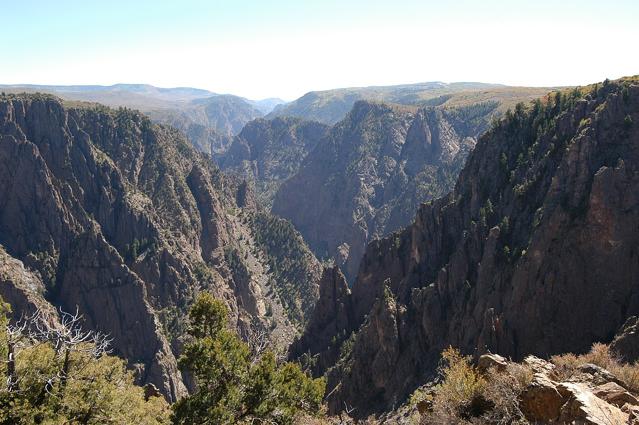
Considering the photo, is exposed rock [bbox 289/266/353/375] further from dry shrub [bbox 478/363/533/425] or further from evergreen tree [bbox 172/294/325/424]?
dry shrub [bbox 478/363/533/425]

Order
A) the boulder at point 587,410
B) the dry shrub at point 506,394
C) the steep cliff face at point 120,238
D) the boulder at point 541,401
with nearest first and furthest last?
the boulder at point 587,410, the boulder at point 541,401, the dry shrub at point 506,394, the steep cliff face at point 120,238

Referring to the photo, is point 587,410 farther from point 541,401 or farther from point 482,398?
point 482,398

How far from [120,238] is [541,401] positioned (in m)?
144

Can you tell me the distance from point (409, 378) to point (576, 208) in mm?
27901

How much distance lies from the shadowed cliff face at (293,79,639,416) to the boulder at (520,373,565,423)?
34.2 metres

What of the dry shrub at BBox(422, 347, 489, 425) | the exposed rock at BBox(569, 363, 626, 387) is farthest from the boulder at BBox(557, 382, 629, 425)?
the dry shrub at BBox(422, 347, 489, 425)

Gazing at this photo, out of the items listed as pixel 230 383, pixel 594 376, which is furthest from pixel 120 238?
pixel 594 376

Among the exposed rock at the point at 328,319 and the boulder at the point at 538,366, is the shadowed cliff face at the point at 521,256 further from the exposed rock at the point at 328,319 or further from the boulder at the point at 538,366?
the boulder at the point at 538,366

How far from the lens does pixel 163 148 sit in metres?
186

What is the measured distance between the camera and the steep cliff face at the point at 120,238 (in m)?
130

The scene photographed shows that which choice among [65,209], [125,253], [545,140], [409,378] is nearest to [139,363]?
[125,253]

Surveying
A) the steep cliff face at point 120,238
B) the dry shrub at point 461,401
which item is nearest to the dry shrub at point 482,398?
the dry shrub at point 461,401

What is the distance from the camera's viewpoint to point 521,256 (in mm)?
58594

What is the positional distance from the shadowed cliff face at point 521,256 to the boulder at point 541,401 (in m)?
34.2
